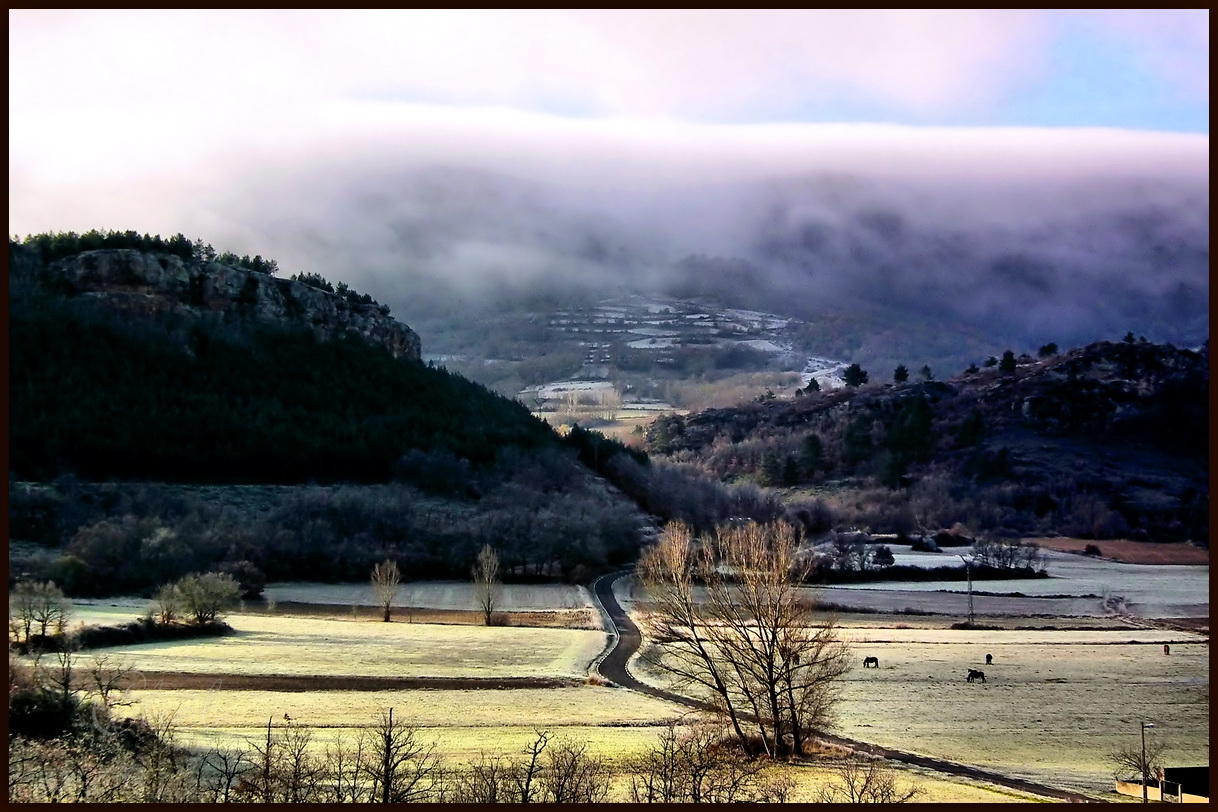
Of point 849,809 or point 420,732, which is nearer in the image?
point 849,809

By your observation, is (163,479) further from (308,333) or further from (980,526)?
(980,526)

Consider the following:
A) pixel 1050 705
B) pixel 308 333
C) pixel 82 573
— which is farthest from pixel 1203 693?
pixel 308 333

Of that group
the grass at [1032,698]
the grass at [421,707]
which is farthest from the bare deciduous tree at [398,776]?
the grass at [1032,698]

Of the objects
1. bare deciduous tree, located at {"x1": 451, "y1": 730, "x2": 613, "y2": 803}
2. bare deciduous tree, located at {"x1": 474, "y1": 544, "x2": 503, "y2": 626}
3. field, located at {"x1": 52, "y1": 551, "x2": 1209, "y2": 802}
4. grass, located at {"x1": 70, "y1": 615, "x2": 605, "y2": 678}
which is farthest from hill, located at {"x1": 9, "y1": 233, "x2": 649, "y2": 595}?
bare deciduous tree, located at {"x1": 451, "y1": 730, "x2": 613, "y2": 803}

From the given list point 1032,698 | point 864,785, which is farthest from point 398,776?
point 1032,698

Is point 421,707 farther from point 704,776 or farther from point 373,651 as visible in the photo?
point 704,776

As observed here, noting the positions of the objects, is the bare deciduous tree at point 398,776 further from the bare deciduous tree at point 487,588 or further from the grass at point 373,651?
the bare deciduous tree at point 487,588
